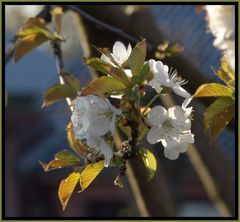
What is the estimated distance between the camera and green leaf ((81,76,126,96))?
701 mm

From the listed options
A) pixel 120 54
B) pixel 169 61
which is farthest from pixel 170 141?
pixel 169 61

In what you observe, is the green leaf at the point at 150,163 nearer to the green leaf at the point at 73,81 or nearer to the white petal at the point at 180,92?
the white petal at the point at 180,92

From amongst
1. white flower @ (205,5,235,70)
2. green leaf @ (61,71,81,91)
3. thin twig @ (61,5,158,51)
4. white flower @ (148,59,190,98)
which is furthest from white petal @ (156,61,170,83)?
thin twig @ (61,5,158,51)

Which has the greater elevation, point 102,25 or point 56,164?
point 102,25

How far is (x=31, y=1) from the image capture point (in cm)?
124

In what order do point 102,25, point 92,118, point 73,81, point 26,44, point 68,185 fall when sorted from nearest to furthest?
point 92,118 → point 68,185 → point 73,81 → point 26,44 → point 102,25

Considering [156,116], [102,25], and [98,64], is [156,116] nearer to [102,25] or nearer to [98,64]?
[98,64]

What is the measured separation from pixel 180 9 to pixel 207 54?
172 millimetres

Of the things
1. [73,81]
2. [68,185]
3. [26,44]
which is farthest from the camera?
[26,44]

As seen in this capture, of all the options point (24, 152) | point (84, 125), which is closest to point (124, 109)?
point (84, 125)

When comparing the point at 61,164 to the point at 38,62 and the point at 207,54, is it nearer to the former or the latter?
the point at 207,54

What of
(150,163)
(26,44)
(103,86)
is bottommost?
(150,163)

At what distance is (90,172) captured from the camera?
77 centimetres

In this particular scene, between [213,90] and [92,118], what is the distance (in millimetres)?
160
